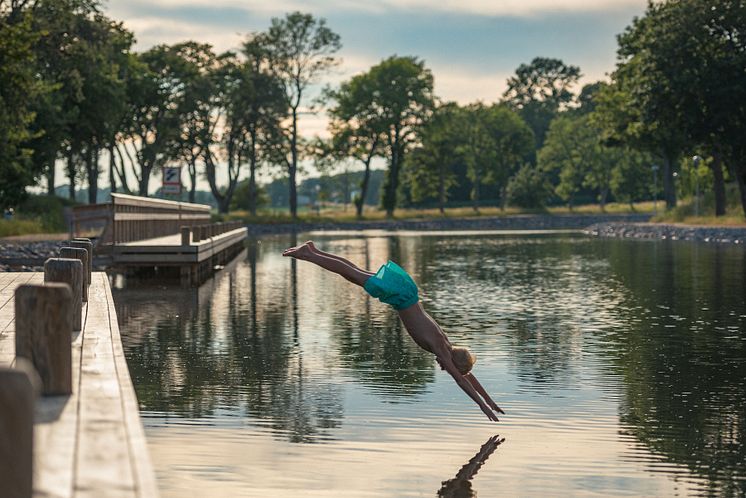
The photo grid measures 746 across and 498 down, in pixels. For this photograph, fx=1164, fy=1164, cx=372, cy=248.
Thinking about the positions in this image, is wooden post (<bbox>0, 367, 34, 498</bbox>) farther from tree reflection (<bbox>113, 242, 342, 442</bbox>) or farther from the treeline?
the treeline

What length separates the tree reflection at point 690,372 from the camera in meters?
9.80

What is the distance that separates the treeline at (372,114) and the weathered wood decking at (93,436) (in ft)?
95.7

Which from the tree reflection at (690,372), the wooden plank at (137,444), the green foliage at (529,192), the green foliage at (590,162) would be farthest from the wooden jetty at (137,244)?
the green foliage at (590,162)

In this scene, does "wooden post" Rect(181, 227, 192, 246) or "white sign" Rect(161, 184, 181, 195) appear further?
"white sign" Rect(161, 184, 181, 195)

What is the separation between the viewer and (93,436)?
6.52 m

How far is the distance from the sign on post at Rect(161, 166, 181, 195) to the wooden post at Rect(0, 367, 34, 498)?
4024 centimetres

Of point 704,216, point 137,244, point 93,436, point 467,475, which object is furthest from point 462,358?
point 704,216

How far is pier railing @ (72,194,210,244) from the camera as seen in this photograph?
30484 mm

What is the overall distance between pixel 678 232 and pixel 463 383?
55.2m

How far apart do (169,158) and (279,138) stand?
990 cm

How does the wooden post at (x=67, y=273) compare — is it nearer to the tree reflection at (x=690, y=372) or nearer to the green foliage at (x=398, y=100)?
the tree reflection at (x=690, y=372)

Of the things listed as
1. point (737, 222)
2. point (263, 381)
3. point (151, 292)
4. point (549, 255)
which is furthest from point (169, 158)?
point (263, 381)

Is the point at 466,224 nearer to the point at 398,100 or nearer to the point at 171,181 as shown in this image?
the point at 398,100

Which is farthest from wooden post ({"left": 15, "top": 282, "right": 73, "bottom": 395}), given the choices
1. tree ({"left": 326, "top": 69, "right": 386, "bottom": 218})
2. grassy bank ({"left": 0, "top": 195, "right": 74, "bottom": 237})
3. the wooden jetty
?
tree ({"left": 326, "top": 69, "right": 386, "bottom": 218})
